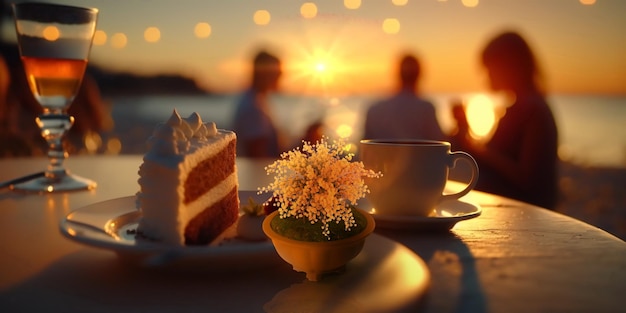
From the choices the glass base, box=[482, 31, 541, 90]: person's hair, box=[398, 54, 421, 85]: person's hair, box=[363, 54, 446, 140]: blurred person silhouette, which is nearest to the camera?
the glass base

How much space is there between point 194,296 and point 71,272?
240mm

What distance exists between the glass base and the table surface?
38cm

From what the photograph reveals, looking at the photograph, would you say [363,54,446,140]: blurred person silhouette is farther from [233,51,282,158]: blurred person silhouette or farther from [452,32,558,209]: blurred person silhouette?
[233,51,282,158]: blurred person silhouette

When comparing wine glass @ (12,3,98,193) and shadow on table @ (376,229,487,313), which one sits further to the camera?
wine glass @ (12,3,98,193)

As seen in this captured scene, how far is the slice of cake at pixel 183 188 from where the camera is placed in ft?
3.04

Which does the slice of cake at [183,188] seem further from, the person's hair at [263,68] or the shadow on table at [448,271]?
the person's hair at [263,68]

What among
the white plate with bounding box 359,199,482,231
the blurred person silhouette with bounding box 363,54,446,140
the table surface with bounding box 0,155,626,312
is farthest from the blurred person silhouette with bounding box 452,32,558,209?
the white plate with bounding box 359,199,482,231

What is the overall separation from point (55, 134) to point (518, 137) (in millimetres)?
2570

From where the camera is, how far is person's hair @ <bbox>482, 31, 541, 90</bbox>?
3074mm

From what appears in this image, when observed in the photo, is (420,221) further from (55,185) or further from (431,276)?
(55,185)

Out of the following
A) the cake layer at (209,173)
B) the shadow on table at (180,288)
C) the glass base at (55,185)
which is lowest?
the glass base at (55,185)

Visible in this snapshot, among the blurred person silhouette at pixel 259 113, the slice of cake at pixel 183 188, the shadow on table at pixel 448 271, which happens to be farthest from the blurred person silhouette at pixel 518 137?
the slice of cake at pixel 183 188

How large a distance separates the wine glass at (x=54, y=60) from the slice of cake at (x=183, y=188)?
0.69 meters

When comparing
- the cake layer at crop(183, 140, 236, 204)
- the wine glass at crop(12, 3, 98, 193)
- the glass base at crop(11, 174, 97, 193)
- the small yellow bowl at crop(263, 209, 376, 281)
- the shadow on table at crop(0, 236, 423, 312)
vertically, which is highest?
the wine glass at crop(12, 3, 98, 193)
